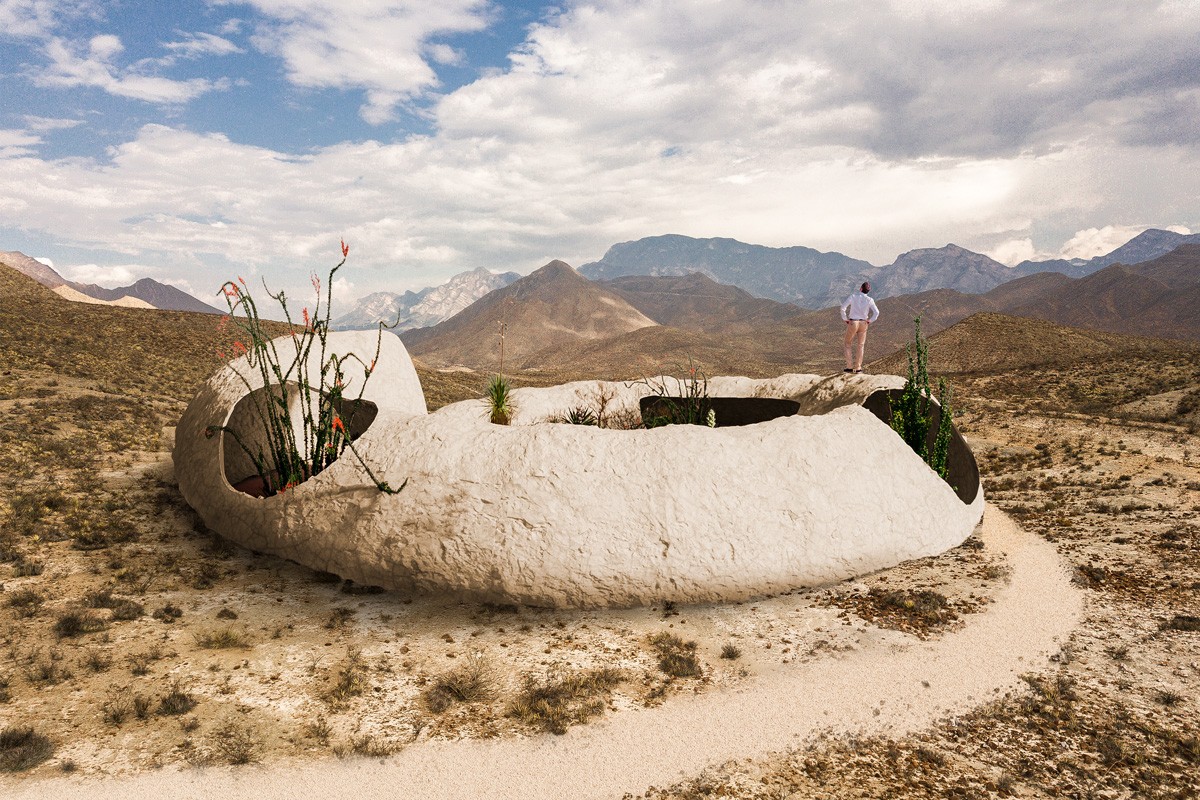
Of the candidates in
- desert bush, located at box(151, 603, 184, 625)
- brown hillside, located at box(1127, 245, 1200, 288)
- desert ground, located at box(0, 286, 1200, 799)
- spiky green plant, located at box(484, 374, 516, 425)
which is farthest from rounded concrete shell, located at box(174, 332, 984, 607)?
brown hillside, located at box(1127, 245, 1200, 288)

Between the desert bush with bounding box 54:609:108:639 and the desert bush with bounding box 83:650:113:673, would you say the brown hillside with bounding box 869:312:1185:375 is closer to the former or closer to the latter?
the desert bush with bounding box 54:609:108:639

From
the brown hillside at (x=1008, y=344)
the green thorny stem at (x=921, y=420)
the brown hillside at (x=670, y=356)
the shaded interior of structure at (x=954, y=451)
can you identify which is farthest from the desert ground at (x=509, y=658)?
the brown hillside at (x=670, y=356)

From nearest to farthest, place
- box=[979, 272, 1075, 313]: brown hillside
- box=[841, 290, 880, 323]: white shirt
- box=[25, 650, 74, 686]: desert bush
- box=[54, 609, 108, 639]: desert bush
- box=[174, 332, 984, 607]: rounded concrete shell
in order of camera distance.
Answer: box=[25, 650, 74, 686]: desert bush < box=[54, 609, 108, 639]: desert bush < box=[174, 332, 984, 607]: rounded concrete shell < box=[841, 290, 880, 323]: white shirt < box=[979, 272, 1075, 313]: brown hillside

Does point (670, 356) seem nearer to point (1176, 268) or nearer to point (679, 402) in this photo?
point (679, 402)

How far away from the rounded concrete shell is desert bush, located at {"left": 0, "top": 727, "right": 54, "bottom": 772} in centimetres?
333

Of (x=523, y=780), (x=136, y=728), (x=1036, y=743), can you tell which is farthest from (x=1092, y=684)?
(x=136, y=728)

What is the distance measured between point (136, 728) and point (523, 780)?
3.50 meters

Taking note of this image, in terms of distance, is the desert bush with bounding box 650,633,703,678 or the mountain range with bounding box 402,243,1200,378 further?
the mountain range with bounding box 402,243,1200,378

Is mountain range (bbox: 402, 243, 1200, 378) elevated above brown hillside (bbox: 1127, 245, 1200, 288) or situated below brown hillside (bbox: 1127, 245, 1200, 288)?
below

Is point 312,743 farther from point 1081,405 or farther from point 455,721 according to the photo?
point 1081,405

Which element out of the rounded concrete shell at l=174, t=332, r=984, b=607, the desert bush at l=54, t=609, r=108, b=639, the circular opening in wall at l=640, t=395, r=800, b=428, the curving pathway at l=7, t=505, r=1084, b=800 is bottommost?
the curving pathway at l=7, t=505, r=1084, b=800

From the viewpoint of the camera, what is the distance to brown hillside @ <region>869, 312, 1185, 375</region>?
54.0 meters

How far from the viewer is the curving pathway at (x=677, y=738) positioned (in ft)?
15.2

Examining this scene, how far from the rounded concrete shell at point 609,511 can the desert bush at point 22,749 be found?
333cm
